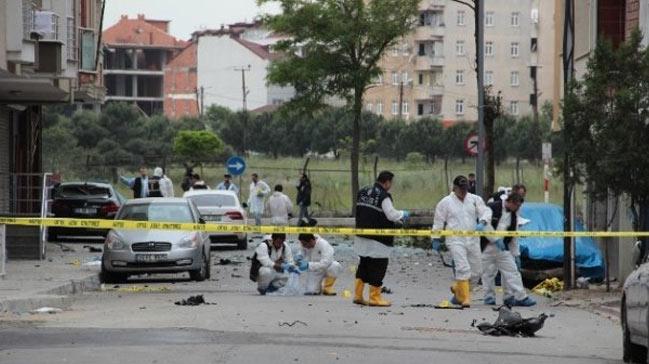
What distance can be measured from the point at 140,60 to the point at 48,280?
125460 mm

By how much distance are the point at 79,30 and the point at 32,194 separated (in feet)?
21.0

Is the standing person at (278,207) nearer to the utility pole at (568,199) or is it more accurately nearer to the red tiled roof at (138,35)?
the utility pole at (568,199)

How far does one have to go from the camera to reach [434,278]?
2861cm

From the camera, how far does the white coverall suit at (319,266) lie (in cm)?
2222

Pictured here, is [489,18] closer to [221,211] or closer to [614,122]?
[221,211]

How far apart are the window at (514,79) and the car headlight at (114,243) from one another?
272 ft

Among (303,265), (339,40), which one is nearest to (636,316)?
(303,265)

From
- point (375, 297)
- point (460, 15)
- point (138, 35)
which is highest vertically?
point (138, 35)

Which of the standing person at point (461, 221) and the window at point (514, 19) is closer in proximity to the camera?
the standing person at point (461, 221)

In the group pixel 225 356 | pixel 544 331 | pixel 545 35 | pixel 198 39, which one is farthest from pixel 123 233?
pixel 198 39

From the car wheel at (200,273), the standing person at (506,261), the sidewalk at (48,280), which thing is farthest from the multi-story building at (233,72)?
the standing person at (506,261)

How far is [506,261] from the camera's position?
2152 cm

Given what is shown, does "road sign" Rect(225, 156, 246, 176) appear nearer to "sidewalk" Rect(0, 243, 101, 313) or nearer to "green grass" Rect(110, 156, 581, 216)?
"green grass" Rect(110, 156, 581, 216)

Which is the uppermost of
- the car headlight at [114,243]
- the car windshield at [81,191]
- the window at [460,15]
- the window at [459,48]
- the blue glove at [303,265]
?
the window at [460,15]
